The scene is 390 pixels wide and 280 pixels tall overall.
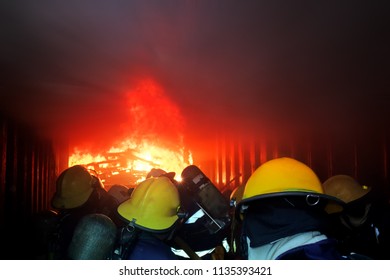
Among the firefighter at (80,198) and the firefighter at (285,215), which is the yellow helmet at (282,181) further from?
the firefighter at (80,198)

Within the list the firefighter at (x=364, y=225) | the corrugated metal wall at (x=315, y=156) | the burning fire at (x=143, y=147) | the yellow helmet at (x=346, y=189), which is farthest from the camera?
the burning fire at (x=143, y=147)

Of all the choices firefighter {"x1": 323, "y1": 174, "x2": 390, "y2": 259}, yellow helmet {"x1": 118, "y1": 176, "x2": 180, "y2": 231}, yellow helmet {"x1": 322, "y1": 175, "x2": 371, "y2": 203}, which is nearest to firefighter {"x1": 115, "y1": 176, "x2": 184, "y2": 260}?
yellow helmet {"x1": 118, "y1": 176, "x2": 180, "y2": 231}

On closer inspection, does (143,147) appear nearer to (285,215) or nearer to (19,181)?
(19,181)

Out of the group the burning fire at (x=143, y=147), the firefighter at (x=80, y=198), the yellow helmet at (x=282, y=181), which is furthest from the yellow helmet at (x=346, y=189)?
the burning fire at (x=143, y=147)

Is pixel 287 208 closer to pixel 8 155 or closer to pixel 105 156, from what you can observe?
pixel 8 155

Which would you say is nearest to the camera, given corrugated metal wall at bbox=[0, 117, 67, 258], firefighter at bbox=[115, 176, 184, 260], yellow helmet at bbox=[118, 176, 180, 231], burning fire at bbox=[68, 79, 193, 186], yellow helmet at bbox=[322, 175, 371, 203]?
firefighter at bbox=[115, 176, 184, 260]

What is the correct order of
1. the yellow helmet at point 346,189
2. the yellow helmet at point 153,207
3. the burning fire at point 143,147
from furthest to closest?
1. the burning fire at point 143,147
2. the yellow helmet at point 346,189
3. the yellow helmet at point 153,207

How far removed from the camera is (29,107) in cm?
463

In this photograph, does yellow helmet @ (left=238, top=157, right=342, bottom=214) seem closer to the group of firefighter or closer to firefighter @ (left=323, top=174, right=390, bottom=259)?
the group of firefighter

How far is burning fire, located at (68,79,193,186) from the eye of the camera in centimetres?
571

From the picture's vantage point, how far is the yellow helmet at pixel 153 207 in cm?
187

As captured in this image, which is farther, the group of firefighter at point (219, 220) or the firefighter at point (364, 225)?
the firefighter at point (364, 225)

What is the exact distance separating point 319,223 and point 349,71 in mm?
3431
